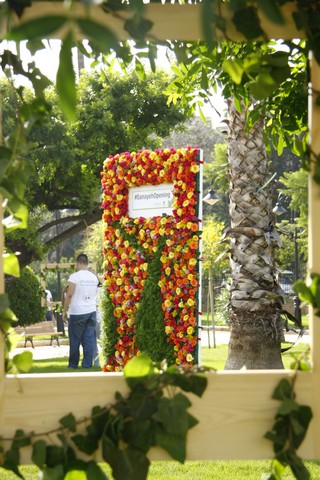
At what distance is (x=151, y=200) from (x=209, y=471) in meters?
3.82

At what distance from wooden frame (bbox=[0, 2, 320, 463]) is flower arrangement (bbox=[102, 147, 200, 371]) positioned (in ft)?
19.6

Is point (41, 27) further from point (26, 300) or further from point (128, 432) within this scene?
point (26, 300)

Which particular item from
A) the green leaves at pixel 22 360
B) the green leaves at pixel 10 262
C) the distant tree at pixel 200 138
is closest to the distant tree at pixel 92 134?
the green leaves at pixel 10 262

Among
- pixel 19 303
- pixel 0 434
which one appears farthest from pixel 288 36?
pixel 19 303

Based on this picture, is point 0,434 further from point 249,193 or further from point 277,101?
point 249,193

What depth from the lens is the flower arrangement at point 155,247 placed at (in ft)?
25.0

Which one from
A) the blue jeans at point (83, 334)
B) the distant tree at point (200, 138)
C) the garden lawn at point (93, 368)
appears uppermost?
the distant tree at point (200, 138)

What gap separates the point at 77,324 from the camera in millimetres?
10180

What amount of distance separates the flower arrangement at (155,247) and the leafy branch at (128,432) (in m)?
6.08

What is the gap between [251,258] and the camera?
308 inches

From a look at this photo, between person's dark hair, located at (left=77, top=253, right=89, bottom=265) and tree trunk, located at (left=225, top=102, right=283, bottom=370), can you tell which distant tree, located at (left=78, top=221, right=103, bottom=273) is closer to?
person's dark hair, located at (left=77, top=253, right=89, bottom=265)

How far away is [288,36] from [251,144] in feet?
21.1

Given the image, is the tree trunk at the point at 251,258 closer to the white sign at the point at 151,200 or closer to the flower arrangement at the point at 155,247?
the flower arrangement at the point at 155,247

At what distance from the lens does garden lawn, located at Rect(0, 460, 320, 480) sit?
4.73m
